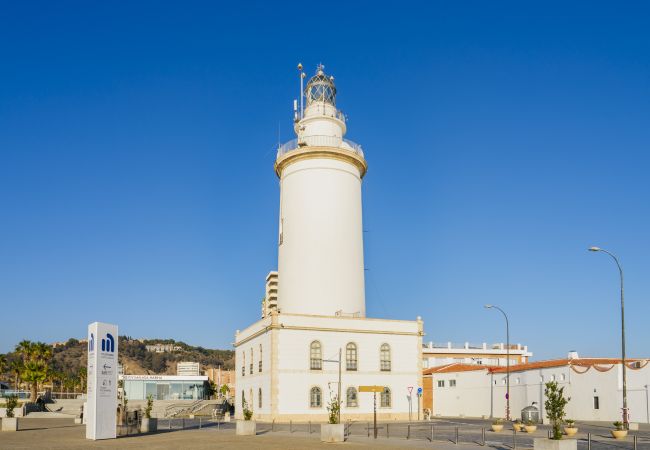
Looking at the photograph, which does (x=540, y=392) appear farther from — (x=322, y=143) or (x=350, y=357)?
(x=322, y=143)

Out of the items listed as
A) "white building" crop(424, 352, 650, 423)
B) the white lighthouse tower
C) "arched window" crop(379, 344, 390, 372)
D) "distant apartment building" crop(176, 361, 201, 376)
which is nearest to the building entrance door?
"distant apartment building" crop(176, 361, 201, 376)

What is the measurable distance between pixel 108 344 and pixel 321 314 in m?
20.2

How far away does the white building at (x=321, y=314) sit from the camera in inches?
1804

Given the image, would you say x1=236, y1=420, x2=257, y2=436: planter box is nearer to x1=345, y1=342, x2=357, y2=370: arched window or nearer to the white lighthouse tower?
x1=345, y1=342, x2=357, y2=370: arched window

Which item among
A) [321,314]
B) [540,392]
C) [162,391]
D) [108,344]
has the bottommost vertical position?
[162,391]

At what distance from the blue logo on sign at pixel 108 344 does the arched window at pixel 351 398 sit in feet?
65.6

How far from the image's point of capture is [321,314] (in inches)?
1924

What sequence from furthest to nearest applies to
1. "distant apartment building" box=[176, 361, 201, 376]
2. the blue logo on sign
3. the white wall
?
"distant apartment building" box=[176, 361, 201, 376] < the white wall < the blue logo on sign

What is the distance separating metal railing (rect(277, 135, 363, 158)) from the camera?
52344 millimetres

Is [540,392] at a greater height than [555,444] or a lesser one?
lesser

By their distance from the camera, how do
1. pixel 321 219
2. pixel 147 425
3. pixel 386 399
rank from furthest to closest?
1. pixel 321 219
2. pixel 386 399
3. pixel 147 425

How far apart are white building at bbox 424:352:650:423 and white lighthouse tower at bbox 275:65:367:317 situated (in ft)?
52.5

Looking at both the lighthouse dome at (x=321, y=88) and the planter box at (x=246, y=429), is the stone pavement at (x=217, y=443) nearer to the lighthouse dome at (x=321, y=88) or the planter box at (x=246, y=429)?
the planter box at (x=246, y=429)

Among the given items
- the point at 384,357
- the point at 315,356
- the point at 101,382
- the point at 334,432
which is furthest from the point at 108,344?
the point at 384,357
